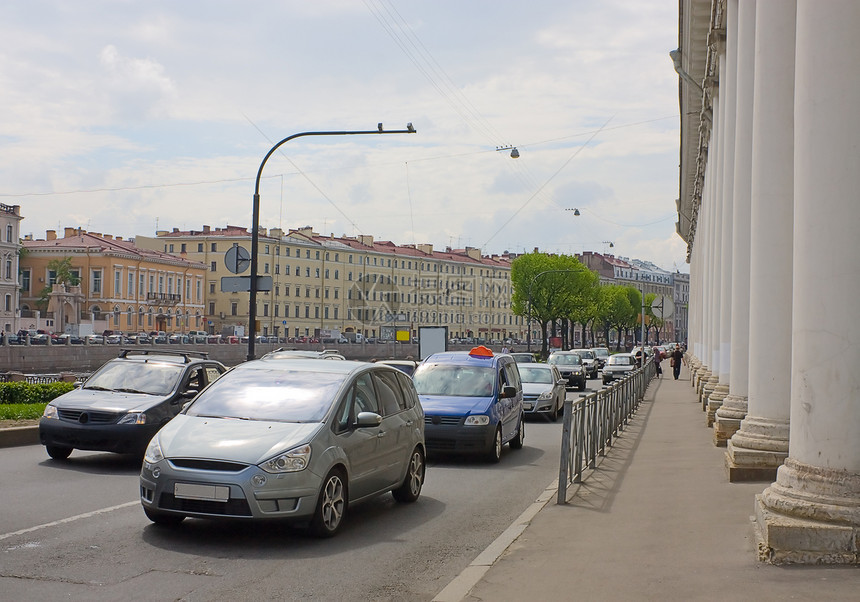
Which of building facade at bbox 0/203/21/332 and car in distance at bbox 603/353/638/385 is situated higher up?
Result: building facade at bbox 0/203/21/332

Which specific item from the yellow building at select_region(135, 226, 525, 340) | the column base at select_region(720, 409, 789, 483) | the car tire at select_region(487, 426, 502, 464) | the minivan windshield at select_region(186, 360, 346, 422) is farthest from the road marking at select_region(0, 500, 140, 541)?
the yellow building at select_region(135, 226, 525, 340)

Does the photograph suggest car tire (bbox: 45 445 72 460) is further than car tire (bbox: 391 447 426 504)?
Yes

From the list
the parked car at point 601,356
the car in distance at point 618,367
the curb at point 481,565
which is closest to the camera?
the curb at point 481,565

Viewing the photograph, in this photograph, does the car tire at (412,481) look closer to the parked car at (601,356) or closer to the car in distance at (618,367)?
the car in distance at (618,367)

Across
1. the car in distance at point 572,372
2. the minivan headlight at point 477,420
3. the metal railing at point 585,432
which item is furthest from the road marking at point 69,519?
the car in distance at point 572,372

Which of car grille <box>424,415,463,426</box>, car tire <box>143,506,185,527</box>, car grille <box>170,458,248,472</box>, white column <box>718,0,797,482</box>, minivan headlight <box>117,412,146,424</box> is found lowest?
car tire <box>143,506,185,527</box>

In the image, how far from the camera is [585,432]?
1261cm

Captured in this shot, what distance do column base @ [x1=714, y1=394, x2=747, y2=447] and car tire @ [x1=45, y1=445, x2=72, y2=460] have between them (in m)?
9.27

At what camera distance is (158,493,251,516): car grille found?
27.3 ft

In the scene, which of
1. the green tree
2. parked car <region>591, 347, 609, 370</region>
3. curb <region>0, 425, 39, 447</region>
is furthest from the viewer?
the green tree

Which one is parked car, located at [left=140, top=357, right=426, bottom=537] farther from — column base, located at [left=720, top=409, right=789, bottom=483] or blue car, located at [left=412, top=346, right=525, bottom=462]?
blue car, located at [left=412, top=346, right=525, bottom=462]

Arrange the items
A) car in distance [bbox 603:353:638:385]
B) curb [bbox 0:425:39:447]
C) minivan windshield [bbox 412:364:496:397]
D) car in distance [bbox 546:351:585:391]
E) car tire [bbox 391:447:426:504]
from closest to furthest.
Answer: car tire [bbox 391:447:426:504]
curb [bbox 0:425:39:447]
minivan windshield [bbox 412:364:496:397]
car in distance [bbox 546:351:585:391]
car in distance [bbox 603:353:638:385]

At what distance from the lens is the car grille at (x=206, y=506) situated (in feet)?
27.3

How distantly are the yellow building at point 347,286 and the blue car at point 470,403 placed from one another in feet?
343
